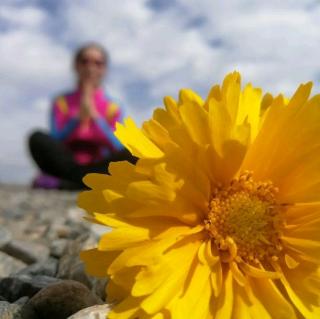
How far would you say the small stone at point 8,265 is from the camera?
2396 mm

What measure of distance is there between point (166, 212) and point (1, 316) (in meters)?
0.52

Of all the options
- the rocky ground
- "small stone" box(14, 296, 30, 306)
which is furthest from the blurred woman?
"small stone" box(14, 296, 30, 306)

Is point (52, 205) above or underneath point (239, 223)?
above

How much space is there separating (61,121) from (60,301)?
7090mm

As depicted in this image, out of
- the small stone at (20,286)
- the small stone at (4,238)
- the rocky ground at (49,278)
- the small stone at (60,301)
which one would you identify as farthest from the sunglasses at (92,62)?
the small stone at (60,301)

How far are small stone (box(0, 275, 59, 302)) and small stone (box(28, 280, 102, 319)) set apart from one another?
0.92ft

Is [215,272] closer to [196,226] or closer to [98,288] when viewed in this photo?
[196,226]

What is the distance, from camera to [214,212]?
1499 mm

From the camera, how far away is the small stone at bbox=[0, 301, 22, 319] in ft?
5.04

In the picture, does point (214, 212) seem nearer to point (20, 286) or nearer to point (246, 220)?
point (246, 220)

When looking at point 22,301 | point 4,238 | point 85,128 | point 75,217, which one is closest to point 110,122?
point 85,128

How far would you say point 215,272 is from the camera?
55.2 inches

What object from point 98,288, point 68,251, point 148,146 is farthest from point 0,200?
point 148,146

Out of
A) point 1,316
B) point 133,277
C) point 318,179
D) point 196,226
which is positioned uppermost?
point 318,179
